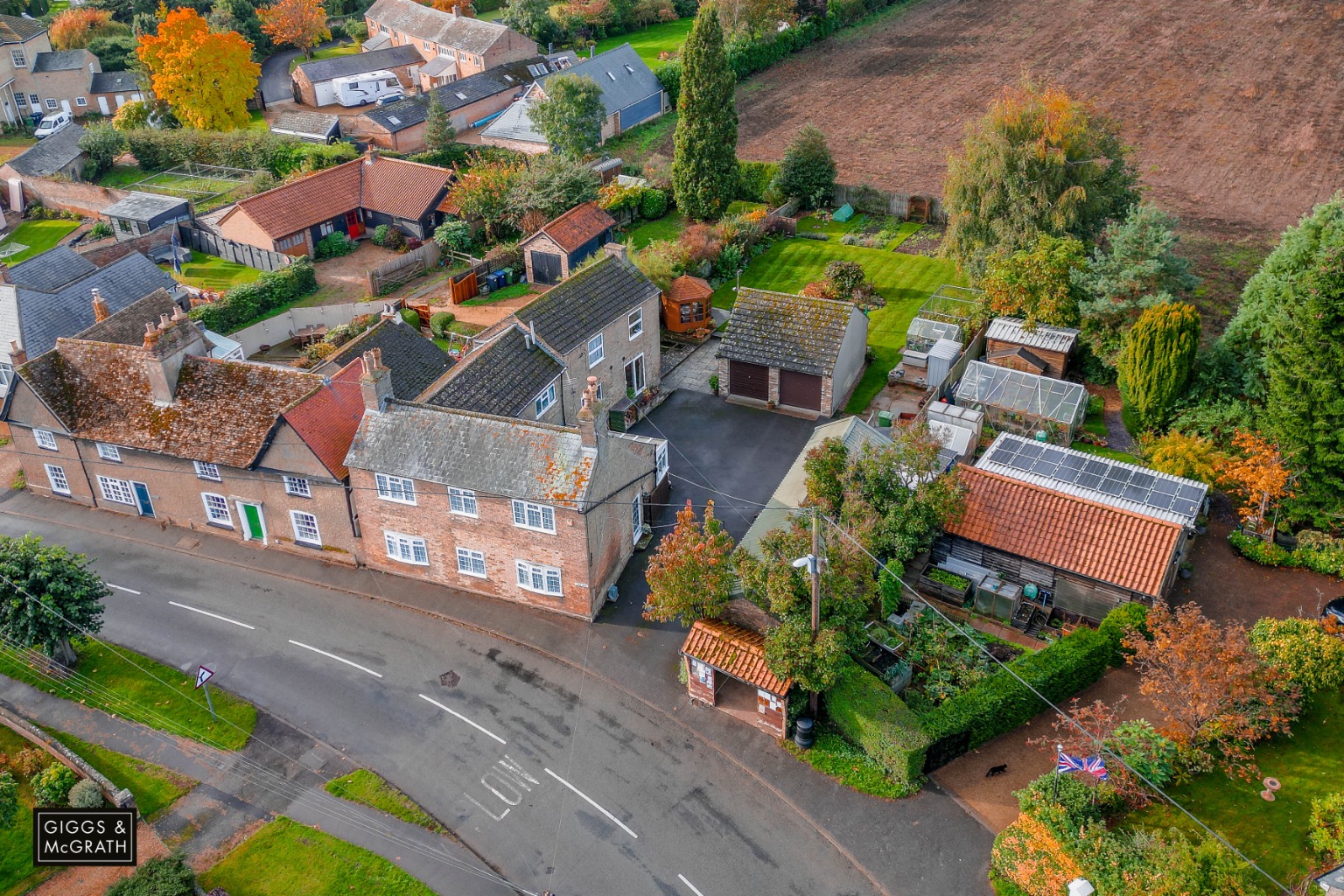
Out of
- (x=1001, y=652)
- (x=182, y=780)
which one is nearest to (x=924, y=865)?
(x=1001, y=652)

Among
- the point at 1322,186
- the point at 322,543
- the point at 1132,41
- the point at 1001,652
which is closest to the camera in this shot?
the point at 1001,652

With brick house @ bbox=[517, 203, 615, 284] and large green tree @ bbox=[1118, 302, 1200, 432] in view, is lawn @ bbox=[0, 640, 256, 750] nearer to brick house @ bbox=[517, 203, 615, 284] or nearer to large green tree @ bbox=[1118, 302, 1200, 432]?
brick house @ bbox=[517, 203, 615, 284]

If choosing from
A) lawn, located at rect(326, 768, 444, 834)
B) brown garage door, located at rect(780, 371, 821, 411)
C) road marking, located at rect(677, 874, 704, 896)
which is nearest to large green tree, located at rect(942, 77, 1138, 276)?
brown garage door, located at rect(780, 371, 821, 411)

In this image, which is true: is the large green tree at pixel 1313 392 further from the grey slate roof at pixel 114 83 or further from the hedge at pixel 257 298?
the grey slate roof at pixel 114 83

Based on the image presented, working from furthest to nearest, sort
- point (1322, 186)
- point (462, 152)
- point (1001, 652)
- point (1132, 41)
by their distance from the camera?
1. point (1132, 41)
2. point (462, 152)
3. point (1322, 186)
4. point (1001, 652)

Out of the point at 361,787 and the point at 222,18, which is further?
the point at 222,18

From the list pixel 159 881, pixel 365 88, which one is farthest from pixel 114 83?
pixel 159 881

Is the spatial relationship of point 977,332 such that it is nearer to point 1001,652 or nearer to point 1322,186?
point 1001,652
